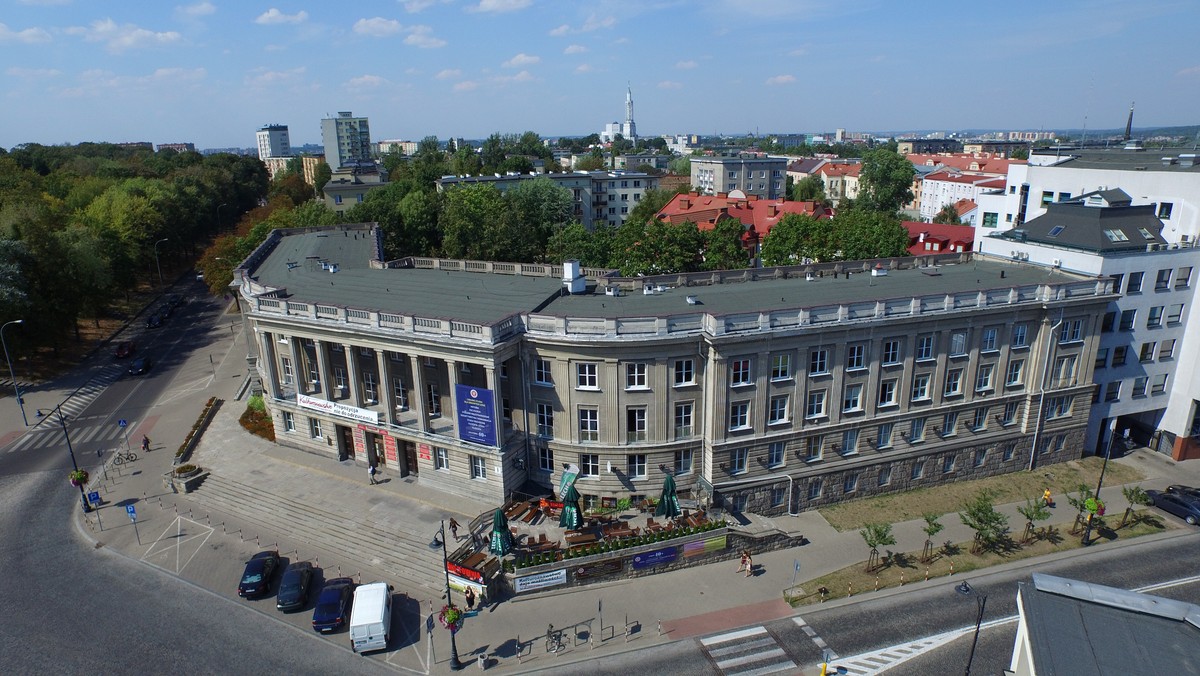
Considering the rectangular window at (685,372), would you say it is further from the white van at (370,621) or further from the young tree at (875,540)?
the white van at (370,621)

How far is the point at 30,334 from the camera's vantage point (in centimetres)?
6912

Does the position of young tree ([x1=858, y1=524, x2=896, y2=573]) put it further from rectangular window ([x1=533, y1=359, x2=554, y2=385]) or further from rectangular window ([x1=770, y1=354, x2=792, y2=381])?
rectangular window ([x1=533, y1=359, x2=554, y2=385])

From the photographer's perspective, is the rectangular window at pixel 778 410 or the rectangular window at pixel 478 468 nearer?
the rectangular window at pixel 778 410

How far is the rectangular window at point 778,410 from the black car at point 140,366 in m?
66.6

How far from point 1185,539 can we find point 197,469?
66.5m

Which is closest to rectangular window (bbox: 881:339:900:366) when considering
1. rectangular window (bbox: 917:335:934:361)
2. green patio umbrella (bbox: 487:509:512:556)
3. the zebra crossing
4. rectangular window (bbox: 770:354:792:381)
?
rectangular window (bbox: 917:335:934:361)

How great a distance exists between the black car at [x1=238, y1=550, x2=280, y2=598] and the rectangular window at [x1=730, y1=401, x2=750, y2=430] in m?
27.8

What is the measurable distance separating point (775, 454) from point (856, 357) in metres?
8.14

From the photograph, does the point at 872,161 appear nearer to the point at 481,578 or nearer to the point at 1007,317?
the point at 1007,317

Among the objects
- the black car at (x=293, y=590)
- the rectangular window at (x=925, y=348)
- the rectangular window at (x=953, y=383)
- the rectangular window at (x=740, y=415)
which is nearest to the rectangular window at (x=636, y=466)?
the rectangular window at (x=740, y=415)

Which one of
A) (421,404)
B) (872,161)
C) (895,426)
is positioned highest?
(872,161)

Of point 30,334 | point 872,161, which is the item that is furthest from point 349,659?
point 872,161

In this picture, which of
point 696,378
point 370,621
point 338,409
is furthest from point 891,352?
point 338,409

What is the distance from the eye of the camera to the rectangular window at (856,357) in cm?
4309
